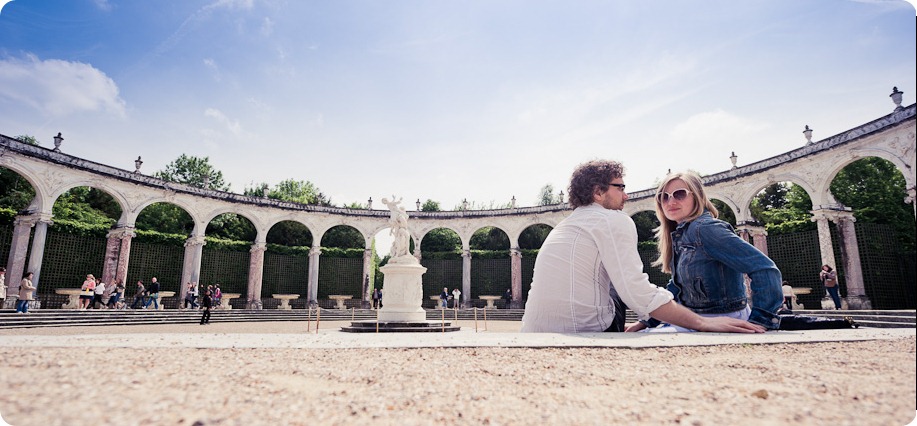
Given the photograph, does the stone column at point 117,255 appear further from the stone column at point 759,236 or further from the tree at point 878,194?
the tree at point 878,194

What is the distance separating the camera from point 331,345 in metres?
3.30

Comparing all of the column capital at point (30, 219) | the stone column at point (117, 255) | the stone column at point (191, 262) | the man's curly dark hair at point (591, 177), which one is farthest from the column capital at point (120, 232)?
the man's curly dark hair at point (591, 177)

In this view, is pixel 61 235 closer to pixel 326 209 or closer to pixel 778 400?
pixel 326 209

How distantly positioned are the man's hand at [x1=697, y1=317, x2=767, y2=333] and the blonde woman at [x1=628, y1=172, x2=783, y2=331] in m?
0.16

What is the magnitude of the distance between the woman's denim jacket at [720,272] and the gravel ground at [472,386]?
32cm

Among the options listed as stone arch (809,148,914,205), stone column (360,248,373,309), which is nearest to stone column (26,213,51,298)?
stone column (360,248,373,309)

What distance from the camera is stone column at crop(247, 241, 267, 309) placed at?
2295 centimetres

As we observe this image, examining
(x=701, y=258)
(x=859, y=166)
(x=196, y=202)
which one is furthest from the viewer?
(x=196, y=202)

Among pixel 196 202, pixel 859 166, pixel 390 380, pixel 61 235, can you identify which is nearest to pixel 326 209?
pixel 196 202

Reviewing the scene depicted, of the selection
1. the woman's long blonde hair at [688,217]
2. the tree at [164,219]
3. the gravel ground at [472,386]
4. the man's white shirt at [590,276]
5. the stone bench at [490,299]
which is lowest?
the stone bench at [490,299]

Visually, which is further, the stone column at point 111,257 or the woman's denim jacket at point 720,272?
the stone column at point 111,257

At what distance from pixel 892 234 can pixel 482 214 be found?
18.2 meters

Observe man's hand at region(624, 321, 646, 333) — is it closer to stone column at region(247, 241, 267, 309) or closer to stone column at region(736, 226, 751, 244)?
stone column at region(736, 226, 751, 244)

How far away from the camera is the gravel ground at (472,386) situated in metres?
1.73
